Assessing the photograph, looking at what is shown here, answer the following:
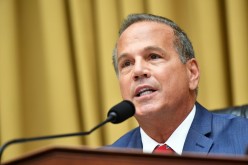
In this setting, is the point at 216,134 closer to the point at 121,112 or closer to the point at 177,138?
the point at 177,138

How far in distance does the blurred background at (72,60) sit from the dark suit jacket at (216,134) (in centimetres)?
66

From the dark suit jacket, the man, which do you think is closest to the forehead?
the man

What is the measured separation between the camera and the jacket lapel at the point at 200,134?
1724 mm

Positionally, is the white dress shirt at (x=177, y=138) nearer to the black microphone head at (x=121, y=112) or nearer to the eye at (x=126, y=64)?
the eye at (x=126, y=64)

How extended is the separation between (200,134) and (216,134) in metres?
0.06

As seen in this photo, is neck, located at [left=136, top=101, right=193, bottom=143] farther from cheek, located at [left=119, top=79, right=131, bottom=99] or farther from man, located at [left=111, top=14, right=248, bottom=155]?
cheek, located at [left=119, top=79, right=131, bottom=99]

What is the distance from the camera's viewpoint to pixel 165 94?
5.95 feet

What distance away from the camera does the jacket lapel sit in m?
1.72

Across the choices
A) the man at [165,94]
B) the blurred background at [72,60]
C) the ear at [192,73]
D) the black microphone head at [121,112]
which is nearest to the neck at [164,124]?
the man at [165,94]

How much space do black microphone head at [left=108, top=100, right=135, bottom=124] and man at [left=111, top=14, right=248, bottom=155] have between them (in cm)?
32

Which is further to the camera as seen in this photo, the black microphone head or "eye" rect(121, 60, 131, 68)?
"eye" rect(121, 60, 131, 68)

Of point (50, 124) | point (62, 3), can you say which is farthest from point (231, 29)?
point (50, 124)

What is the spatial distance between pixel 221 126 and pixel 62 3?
55.4 inches

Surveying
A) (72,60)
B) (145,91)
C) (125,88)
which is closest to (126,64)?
(125,88)
